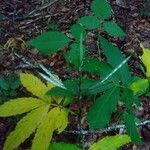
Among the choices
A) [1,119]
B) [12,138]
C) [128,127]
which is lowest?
[1,119]

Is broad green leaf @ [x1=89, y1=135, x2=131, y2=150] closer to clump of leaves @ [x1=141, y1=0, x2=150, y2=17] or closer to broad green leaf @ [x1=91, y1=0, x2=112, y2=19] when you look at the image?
broad green leaf @ [x1=91, y1=0, x2=112, y2=19]

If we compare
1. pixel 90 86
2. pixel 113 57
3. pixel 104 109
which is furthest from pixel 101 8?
pixel 104 109

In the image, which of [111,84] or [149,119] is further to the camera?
[149,119]

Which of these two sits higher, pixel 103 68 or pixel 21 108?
pixel 103 68

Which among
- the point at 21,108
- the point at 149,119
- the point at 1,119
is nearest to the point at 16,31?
the point at 1,119

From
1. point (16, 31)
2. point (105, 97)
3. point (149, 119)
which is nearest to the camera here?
point (105, 97)

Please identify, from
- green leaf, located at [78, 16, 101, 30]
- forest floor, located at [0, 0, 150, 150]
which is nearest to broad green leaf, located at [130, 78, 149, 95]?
green leaf, located at [78, 16, 101, 30]

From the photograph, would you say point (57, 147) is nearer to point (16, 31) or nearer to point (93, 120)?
point (93, 120)
